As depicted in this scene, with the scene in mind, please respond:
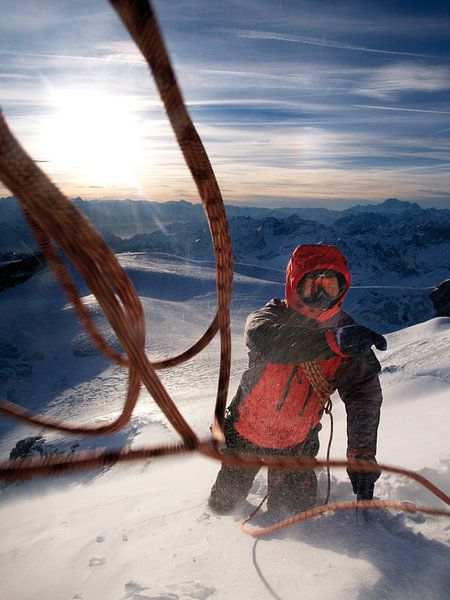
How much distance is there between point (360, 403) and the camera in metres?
2.49

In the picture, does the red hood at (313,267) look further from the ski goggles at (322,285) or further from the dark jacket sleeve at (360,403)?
the dark jacket sleeve at (360,403)

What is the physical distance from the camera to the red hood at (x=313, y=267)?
2.26 meters

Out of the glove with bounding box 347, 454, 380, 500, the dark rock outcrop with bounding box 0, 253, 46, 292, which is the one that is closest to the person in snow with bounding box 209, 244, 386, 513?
the glove with bounding box 347, 454, 380, 500

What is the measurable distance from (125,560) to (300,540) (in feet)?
3.02

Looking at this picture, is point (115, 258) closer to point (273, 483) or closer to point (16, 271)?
point (273, 483)

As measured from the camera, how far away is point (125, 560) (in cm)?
210

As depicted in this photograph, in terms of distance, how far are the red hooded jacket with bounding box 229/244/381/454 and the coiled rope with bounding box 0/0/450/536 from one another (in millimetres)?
799

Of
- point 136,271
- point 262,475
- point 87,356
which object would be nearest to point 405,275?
point 136,271

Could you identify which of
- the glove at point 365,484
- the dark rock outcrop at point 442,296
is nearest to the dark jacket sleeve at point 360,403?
the glove at point 365,484

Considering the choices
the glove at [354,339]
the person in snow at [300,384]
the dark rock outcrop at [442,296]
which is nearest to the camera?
the glove at [354,339]

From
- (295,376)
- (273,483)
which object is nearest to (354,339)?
(295,376)

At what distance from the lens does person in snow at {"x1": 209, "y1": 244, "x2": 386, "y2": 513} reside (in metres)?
2.09

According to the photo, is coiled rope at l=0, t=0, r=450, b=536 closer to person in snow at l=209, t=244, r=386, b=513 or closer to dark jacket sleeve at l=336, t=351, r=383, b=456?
person in snow at l=209, t=244, r=386, b=513

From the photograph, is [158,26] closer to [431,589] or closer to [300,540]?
[431,589]
